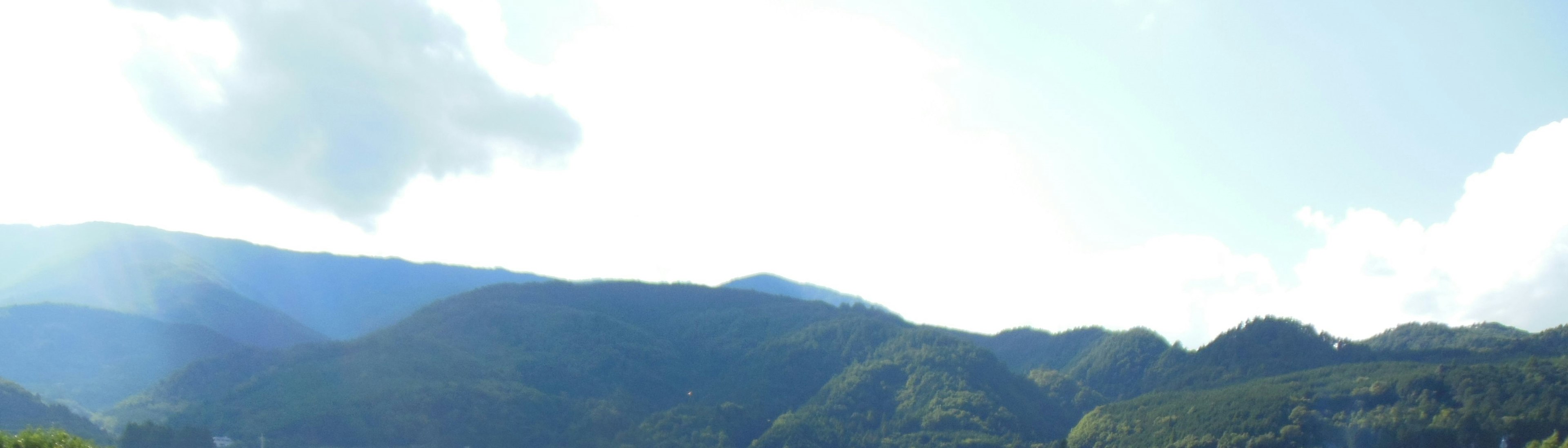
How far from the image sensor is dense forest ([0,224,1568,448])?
390 feet

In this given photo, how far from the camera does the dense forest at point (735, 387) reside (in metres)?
119

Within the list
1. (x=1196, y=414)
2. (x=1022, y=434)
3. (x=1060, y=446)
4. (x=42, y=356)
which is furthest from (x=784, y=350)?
(x=42, y=356)

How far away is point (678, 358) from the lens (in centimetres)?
19062

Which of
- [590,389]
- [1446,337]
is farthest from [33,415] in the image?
[1446,337]

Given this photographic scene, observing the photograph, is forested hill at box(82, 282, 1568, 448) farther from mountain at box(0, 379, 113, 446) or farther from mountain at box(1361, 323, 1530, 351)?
mountain at box(0, 379, 113, 446)

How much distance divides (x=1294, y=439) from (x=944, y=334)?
72.7 meters

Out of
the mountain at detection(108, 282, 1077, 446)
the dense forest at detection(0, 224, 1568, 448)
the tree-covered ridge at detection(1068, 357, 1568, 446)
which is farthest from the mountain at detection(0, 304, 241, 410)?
the tree-covered ridge at detection(1068, 357, 1568, 446)

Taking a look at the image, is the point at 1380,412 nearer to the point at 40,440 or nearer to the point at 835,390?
the point at 835,390

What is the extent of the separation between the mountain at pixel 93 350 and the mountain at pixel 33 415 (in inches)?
1526

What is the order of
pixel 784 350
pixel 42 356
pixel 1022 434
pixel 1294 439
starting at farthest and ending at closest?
pixel 784 350 → pixel 42 356 → pixel 1022 434 → pixel 1294 439

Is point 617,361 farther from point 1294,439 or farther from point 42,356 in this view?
point 1294,439

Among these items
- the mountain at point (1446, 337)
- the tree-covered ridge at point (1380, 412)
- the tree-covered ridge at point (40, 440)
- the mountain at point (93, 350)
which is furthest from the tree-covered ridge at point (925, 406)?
the tree-covered ridge at point (40, 440)

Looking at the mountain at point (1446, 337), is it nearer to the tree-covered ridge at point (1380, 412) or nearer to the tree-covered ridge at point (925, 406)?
the tree-covered ridge at point (1380, 412)

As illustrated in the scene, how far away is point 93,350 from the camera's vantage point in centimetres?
17888
